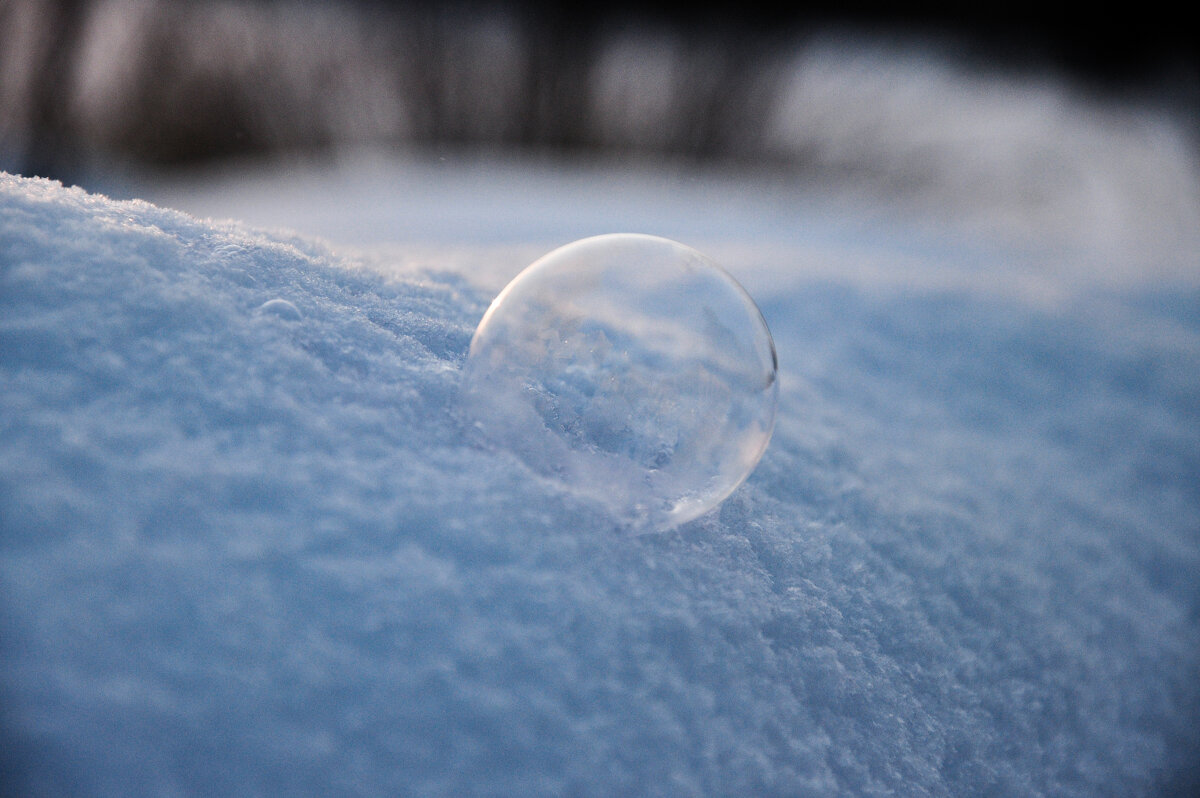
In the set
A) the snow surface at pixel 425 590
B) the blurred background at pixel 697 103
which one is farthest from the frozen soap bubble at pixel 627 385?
the blurred background at pixel 697 103

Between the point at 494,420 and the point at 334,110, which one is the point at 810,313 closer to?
the point at 494,420

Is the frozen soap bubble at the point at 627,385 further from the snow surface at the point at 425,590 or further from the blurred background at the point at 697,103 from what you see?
the blurred background at the point at 697,103

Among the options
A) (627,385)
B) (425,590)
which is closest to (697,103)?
(627,385)

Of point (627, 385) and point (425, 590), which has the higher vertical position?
point (627, 385)

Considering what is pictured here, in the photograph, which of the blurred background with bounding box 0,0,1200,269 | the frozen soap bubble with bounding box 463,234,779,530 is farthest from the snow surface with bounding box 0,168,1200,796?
the blurred background with bounding box 0,0,1200,269

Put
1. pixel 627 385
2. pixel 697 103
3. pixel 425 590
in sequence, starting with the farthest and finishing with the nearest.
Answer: pixel 697 103, pixel 627 385, pixel 425 590

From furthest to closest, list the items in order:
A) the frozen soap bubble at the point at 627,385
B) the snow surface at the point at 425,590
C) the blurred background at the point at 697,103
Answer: the blurred background at the point at 697,103
the frozen soap bubble at the point at 627,385
the snow surface at the point at 425,590

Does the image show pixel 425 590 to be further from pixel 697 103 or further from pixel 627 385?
pixel 697 103
